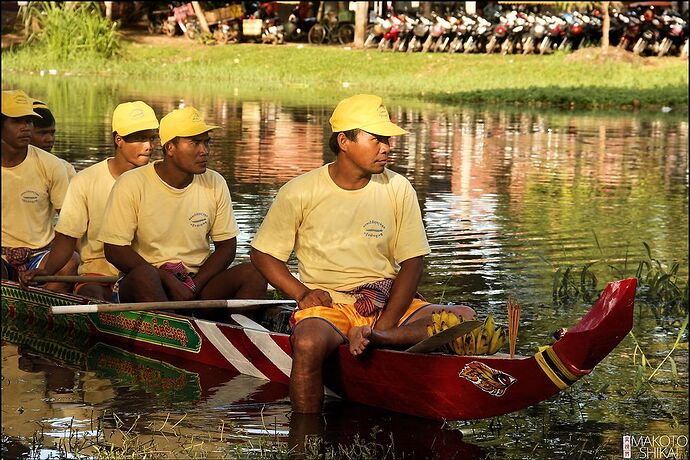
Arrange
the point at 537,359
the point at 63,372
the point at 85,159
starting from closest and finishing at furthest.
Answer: the point at 537,359, the point at 63,372, the point at 85,159

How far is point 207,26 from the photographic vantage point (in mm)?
41562

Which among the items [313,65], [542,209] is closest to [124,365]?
[542,209]

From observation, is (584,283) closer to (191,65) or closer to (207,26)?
(191,65)

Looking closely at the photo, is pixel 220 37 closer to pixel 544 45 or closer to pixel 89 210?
pixel 544 45

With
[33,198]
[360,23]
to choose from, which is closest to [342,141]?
[33,198]

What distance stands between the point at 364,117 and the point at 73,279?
2.43m

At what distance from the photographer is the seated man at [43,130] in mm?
9055

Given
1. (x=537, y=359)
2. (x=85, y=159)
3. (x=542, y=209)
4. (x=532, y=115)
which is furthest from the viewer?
(x=532, y=115)

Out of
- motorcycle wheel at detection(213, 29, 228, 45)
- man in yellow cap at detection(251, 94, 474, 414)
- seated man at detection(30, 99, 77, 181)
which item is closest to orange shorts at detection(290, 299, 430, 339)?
man in yellow cap at detection(251, 94, 474, 414)

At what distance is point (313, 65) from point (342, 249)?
29.2 m

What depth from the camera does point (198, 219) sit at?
8047 mm

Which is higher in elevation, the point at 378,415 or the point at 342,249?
the point at 342,249

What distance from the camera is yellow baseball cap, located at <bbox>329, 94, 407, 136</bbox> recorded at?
6.79 m

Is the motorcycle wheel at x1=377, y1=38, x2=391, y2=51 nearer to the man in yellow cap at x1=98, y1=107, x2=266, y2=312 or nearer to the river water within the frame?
the river water
